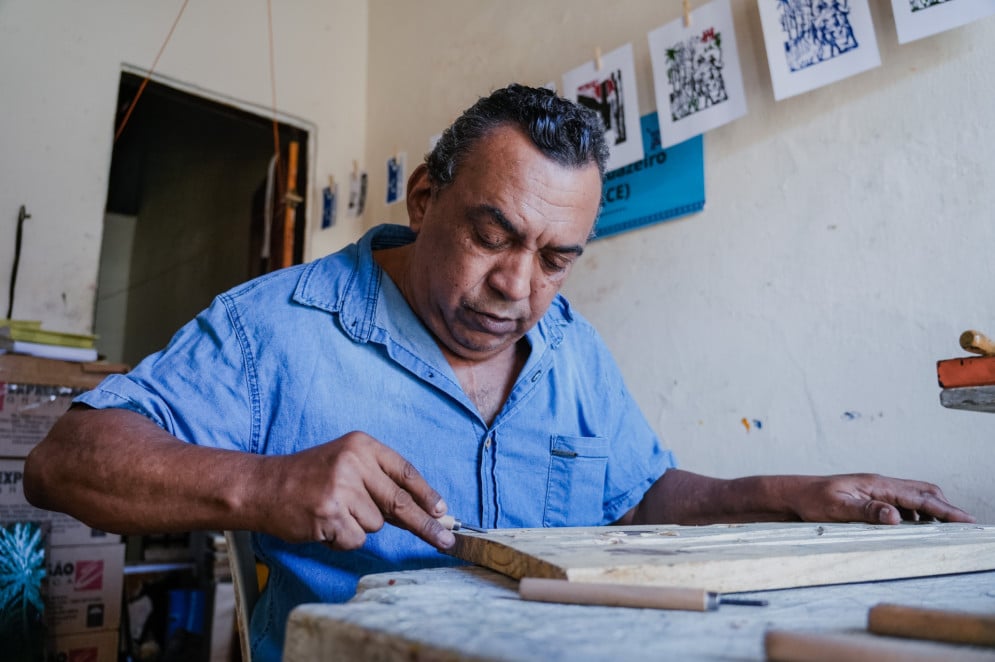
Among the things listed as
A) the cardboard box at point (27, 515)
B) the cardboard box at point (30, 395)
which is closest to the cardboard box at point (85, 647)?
the cardboard box at point (27, 515)

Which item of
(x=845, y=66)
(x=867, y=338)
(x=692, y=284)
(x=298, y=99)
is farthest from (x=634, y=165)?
(x=298, y=99)

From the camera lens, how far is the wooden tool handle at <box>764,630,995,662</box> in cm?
39

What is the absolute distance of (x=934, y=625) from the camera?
1.55 ft

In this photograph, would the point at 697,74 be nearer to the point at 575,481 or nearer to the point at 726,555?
the point at 575,481

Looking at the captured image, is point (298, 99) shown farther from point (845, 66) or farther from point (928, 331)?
point (928, 331)

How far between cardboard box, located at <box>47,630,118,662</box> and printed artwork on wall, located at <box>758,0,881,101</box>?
9.39 ft

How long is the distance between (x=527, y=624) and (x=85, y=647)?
2.78 meters

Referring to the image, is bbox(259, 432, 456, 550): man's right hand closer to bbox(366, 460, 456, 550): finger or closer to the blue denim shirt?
bbox(366, 460, 456, 550): finger

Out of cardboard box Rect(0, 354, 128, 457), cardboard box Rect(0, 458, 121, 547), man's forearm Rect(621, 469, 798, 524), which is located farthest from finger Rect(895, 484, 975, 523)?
cardboard box Rect(0, 354, 128, 457)

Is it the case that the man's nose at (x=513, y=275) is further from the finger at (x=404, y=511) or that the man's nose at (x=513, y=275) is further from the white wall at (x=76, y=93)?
the white wall at (x=76, y=93)

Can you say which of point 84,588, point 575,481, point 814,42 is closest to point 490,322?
point 575,481

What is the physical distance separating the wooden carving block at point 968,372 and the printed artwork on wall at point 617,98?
1265 mm

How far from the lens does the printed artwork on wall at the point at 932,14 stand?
1.52 metres

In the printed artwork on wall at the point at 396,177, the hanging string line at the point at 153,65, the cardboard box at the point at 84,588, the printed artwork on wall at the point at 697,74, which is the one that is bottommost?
the cardboard box at the point at 84,588
